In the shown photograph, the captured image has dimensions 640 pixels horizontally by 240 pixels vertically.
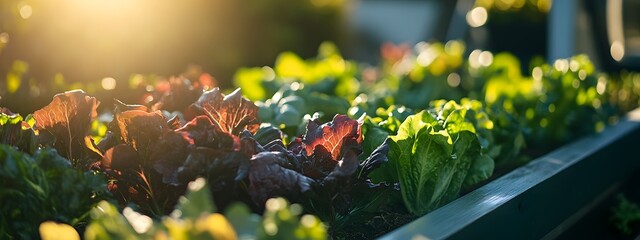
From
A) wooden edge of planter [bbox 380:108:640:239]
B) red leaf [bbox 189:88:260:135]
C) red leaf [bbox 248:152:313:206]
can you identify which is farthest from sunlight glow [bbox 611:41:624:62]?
red leaf [bbox 248:152:313:206]

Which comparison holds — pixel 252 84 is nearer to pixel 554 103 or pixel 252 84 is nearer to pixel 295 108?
pixel 295 108

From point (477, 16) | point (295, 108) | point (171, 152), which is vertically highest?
point (171, 152)

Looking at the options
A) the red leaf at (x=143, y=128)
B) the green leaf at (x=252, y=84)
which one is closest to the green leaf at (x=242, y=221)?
the red leaf at (x=143, y=128)

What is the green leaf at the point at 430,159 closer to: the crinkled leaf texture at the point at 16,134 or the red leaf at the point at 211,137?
the red leaf at the point at 211,137

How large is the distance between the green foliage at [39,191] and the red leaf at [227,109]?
0.42m

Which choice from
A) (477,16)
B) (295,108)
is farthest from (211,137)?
(477,16)

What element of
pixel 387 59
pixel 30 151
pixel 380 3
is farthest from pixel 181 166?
pixel 380 3

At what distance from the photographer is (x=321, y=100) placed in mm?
3174

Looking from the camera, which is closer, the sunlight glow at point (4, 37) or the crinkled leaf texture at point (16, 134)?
the crinkled leaf texture at point (16, 134)

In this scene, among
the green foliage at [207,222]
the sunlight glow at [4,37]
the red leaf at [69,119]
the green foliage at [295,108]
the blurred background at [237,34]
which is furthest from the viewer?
the blurred background at [237,34]

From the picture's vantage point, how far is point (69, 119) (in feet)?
7.23

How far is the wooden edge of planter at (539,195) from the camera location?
196cm

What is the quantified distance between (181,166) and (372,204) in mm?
512

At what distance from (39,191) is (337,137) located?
71 centimetres
